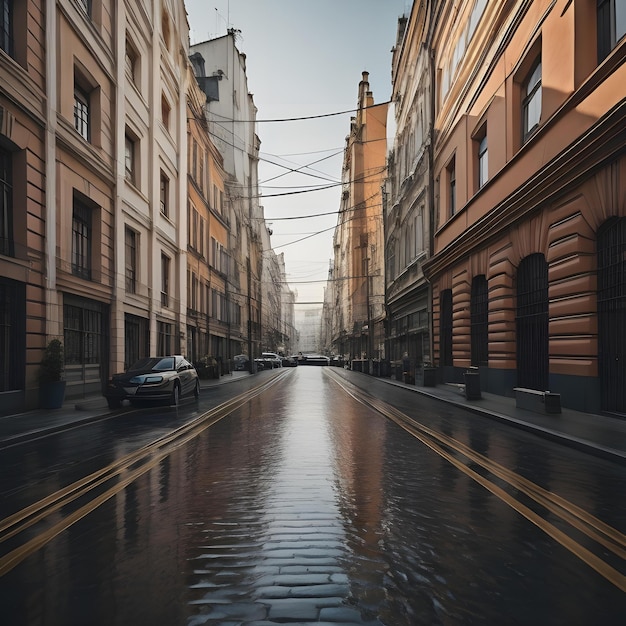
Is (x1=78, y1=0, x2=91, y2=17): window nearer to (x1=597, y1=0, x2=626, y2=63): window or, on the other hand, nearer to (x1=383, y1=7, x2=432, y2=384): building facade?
(x1=597, y1=0, x2=626, y2=63): window

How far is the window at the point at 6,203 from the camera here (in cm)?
1359

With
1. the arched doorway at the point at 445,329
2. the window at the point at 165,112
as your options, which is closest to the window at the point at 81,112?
the window at the point at 165,112

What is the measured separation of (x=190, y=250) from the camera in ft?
110

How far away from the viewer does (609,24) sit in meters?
11.9

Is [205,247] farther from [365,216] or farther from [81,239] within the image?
[365,216]

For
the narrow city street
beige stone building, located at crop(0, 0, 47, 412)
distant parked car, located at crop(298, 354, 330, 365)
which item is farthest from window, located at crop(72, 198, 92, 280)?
distant parked car, located at crop(298, 354, 330, 365)

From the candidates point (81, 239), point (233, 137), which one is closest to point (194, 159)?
point (233, 137)

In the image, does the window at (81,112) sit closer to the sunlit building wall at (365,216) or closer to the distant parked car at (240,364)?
the distant parked car at (240,364)

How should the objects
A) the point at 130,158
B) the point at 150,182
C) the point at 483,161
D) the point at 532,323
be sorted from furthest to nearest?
the point at 150,182, the point at 130,158, the point at 483,161, the point at 532,323

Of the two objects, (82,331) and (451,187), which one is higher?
(451,187)

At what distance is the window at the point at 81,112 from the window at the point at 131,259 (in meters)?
4.73

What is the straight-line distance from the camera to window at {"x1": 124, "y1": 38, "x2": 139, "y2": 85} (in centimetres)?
2333

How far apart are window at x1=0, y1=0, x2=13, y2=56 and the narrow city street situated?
10.8m

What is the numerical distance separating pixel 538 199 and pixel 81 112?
49.9ft
